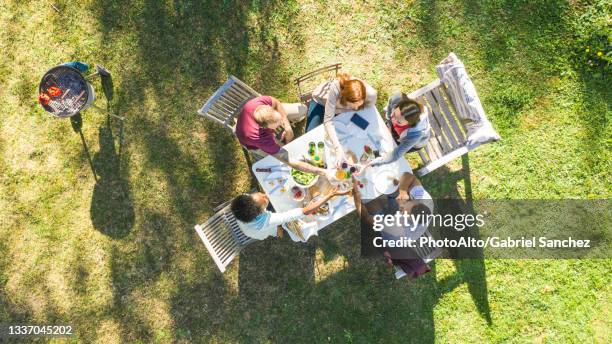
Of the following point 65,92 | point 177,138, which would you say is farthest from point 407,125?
point 65,92

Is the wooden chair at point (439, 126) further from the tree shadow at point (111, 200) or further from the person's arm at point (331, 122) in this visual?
the tree shadow at point (111, 200)

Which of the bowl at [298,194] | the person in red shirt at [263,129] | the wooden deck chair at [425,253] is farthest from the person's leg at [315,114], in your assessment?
the wooden deck chair at [425,253]

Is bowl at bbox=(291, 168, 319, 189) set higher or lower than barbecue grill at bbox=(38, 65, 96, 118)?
lower

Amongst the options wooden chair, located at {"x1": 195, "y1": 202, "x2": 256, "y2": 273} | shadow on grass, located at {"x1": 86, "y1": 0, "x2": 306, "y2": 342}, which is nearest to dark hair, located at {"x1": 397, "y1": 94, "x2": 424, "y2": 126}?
shadow on grass, located at {"x1": 86, "y1": 0, "x2": 306, "y2": 342}

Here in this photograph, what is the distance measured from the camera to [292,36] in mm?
6559

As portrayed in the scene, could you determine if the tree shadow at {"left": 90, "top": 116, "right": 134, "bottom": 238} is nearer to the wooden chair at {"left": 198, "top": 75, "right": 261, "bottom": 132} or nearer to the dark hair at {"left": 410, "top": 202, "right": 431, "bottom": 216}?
the wooden chair at {"left": 198, "top": 75, "right": 261, "bottom": 132}

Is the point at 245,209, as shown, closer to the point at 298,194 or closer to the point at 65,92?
the point at 298,194

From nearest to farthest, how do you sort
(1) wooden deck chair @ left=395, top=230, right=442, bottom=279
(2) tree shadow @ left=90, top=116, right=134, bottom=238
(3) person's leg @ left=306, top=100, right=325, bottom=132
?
(1) wooden deck chair @ left=395, top=230, right=442, bottom=279, (3) person's leg @ left=306, top=100, right=325, bottom=132, (2) tree shadow @ left=90, top=116, right=134, bottom=238

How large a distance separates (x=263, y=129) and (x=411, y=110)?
1.85m

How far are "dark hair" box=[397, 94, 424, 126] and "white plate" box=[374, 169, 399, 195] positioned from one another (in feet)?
2.37

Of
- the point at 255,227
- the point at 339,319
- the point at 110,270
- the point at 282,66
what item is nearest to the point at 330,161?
the point at 255,227

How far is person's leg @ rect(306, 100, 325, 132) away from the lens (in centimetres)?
561

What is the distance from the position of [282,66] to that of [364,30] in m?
1.52

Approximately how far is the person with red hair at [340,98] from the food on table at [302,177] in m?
0.39
